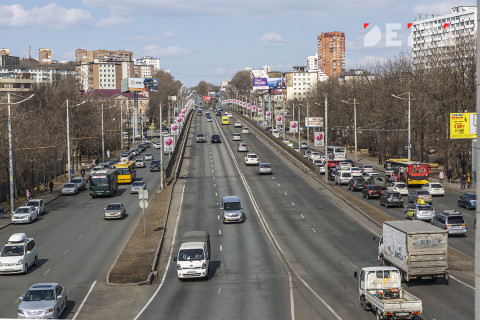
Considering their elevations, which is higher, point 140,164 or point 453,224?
point 140,164

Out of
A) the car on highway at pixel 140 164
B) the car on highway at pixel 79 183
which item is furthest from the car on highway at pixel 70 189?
the car on highway at pixel 140 164

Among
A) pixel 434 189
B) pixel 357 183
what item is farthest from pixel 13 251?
pixel 434 189

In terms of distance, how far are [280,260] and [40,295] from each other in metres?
15.0

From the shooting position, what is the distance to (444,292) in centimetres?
2611

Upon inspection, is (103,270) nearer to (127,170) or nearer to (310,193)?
(310,193)

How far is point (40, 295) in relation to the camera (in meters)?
23.4

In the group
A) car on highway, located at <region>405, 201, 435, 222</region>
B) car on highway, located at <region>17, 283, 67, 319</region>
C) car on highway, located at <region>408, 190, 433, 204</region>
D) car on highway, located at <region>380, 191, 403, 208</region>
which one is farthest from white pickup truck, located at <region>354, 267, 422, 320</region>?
car on highway, located at <region>408, 190, 433, 204</region>

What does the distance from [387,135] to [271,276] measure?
245 feet

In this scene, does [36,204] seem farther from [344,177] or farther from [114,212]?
[344,177]

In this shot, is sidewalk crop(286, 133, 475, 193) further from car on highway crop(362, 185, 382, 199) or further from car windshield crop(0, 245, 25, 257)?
car windshield crop(0, 245, 25, 257)

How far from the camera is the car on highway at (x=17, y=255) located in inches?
1249

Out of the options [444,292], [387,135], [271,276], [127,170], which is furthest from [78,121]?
[444,292]

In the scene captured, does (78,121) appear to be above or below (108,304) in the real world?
above

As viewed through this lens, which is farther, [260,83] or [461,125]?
[260,83]
